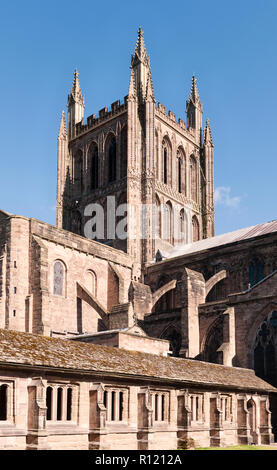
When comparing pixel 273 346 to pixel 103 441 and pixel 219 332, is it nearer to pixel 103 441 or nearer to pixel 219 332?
pixel 219 332

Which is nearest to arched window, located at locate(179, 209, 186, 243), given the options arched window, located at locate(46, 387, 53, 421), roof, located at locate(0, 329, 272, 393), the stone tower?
the stone tower

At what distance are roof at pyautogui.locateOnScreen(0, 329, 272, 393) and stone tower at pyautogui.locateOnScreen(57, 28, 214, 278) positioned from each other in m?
25.9

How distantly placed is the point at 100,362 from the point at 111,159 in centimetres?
4297

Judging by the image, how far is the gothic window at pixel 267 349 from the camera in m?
36.5

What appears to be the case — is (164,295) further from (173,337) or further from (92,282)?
(173,337)

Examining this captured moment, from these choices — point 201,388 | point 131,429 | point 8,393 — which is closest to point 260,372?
point 201,388

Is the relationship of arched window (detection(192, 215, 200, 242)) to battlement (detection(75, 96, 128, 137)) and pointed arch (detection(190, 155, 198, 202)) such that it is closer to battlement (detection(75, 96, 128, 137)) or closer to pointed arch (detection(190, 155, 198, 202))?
pointed arch (detection(190, 155, 198, 202))

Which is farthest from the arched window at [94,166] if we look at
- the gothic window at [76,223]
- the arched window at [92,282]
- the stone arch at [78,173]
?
the arched window at [92,282]

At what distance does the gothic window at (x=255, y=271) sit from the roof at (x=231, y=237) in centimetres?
266

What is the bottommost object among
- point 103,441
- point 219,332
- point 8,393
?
point 103,441

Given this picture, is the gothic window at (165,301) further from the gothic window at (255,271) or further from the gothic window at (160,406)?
the gothic window at (160,406)

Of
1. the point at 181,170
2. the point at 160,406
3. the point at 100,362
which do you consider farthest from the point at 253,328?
the point at 181,170
